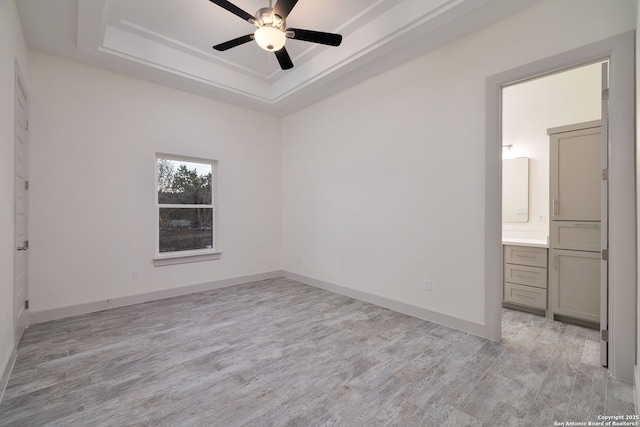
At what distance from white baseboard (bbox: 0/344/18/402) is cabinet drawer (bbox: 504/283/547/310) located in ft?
16.0

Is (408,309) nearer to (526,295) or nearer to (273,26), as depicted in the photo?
(526,295)

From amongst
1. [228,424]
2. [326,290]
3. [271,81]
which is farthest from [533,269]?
[271,81]

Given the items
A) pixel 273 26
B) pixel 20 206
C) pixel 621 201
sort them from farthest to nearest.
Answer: pixel 20 206 < pixel 273 26 < pixel 621 201

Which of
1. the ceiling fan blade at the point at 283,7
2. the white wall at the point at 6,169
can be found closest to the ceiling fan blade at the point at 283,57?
the ceiling fan blade at the point at 283,7

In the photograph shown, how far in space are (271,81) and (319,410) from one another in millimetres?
4544

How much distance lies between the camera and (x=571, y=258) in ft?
10.4

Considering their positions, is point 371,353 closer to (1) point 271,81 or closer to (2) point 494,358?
(2) point 494,358

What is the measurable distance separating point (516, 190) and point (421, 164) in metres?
1.85

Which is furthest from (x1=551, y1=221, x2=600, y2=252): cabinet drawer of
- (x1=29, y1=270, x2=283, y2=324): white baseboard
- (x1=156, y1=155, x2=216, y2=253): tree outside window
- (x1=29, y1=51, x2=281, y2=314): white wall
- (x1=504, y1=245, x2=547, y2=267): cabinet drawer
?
(x1=156, y1=155, x2=216, y2=253): tree outside window

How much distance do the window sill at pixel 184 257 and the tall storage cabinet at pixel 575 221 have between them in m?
4.59

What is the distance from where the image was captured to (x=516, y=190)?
164 inches

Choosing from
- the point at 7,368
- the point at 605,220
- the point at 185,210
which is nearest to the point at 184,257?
the point at 185,210

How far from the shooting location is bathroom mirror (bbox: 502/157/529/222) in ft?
13.4

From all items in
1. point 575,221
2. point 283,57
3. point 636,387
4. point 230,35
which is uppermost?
point 230,35
